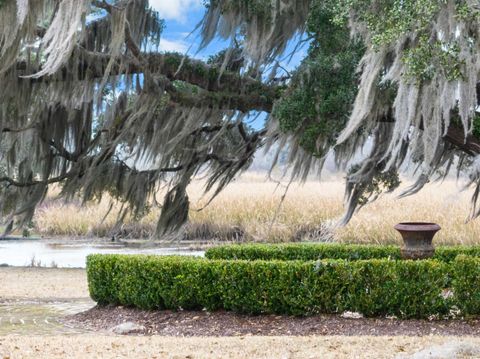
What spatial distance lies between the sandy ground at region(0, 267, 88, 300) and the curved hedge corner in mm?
3704

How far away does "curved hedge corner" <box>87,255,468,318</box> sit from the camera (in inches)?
342

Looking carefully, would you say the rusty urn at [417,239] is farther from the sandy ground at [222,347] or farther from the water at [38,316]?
the water at [38,316]

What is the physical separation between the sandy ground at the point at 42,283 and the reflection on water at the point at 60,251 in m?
2.92

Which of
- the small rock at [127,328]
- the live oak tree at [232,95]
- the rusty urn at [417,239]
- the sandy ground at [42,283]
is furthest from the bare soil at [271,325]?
the sandy ground at [42,283]

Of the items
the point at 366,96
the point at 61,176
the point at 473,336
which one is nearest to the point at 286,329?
the point at 473,336

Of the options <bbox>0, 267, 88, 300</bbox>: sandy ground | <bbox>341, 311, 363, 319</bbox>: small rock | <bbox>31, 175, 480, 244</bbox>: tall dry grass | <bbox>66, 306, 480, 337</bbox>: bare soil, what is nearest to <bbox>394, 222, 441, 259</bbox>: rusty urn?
<bbox>341, 311, 363, 319</bbox>: small rock

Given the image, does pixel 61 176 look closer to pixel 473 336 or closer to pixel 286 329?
pixel 286 329

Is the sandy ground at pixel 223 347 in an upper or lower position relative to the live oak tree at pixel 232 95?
lower

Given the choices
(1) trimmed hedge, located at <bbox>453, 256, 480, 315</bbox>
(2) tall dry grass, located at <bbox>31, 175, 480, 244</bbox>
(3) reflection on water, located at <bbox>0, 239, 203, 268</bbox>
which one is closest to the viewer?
(1) trimmed hedge, located at <bbox>453, 256, 480, 315</bbox>

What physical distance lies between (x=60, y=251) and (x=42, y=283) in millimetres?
9164

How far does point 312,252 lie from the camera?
1191 centimetres

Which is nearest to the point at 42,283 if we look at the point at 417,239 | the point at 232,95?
the point at 232,95

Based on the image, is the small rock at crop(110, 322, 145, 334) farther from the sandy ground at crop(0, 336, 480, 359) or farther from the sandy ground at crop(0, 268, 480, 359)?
the sandy ground at crop(0, 336, 480, 359)

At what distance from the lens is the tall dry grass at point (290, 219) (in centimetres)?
2155
